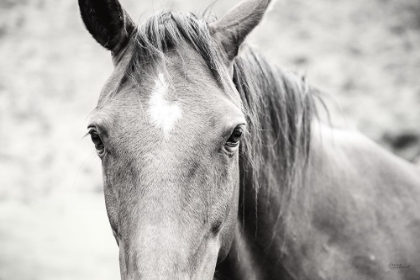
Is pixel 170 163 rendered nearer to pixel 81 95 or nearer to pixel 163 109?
pixel 163 109

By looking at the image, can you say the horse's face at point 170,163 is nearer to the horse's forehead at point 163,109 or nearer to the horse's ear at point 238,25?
the horse's forehead at point 163,109

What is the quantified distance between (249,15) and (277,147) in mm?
811

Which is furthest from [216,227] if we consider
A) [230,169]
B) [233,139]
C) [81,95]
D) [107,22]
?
[81,95]

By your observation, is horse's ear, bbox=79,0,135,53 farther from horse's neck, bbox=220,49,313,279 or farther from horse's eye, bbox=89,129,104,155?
horse's neck, bbox=220,49,313,279

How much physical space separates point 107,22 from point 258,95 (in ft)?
3.08

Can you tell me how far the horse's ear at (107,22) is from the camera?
6.48ft

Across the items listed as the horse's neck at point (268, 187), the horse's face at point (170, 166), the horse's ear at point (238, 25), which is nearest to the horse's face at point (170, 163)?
the horse's face at point (170, 166)

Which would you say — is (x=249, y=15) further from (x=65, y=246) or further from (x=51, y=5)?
(x=51, y=5)

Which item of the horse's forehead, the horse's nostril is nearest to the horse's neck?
the horse's nostril

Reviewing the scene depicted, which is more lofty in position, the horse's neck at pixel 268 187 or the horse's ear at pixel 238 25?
the horse's ear at pixel 238 25

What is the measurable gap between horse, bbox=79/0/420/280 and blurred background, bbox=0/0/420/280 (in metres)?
4.21

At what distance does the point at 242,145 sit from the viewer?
7.07 ft

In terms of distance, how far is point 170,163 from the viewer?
1.57 meters

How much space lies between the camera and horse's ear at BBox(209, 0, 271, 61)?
2.05 m
